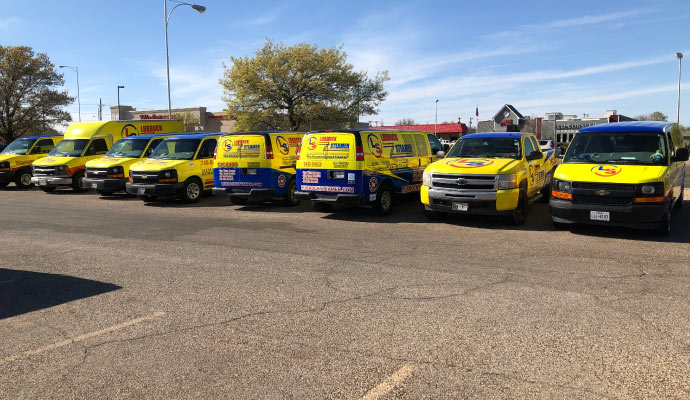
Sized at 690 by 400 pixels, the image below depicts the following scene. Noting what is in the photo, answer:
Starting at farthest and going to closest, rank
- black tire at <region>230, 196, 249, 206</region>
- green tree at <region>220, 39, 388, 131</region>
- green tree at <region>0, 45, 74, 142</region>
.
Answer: green tree at <region>0, 45, 74, 142</region>
green tree at <region>220, 39, 388, 131</region>
black tire at <region>230, 196, 249, 206</region>

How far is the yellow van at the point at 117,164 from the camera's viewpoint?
15.8 meters

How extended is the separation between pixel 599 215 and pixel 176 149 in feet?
38.0

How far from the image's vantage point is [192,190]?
586 inches

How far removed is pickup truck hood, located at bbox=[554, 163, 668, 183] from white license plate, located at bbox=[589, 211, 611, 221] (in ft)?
1.78

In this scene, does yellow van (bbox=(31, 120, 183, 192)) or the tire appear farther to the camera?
yellow van (bbox=(31, 120, 183, 192))

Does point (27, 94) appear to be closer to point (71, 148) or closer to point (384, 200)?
point (71, 148)

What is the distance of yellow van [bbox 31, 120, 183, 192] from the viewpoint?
17.7 metres

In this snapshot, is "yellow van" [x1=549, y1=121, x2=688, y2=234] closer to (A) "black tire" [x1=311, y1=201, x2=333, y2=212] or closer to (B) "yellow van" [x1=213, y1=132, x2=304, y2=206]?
(A) "black tire" [x1=311, y1=201, x2=333, y2=212]

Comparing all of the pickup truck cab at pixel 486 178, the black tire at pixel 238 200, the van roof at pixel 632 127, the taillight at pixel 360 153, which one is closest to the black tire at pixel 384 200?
the taillight at pixel 360 153

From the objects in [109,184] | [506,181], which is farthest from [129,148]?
[506,181]

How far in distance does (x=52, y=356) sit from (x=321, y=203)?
27.8ft

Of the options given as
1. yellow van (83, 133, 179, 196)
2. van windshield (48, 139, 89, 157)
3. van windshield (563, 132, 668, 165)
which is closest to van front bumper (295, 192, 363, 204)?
van windshield (563, 132, 668, 165)

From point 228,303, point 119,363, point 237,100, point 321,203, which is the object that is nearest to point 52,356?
point 119,363

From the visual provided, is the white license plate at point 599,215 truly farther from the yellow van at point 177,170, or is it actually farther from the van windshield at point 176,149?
the van windshield at point 176,149
